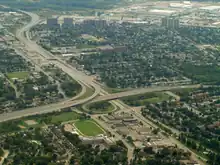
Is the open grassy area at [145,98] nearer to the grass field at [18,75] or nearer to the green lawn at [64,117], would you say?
the green lawn at [64,117]

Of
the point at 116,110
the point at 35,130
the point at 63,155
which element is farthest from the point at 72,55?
the point at 63,155

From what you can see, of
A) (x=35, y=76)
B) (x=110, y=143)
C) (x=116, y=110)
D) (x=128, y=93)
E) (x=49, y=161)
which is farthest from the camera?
(x=35, y=76)

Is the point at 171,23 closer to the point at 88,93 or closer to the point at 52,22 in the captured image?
the point at 52,22

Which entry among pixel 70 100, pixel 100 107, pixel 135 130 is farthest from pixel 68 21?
pixel 135 130

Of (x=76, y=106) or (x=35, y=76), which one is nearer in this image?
(x=76, y=106)

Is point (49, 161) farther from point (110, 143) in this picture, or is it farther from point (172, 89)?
point (172, 89)

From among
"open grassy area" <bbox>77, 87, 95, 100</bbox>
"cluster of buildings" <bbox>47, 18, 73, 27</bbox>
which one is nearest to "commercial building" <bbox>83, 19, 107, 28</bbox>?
"cluster of buildings" <bbox>47, 18, 73, 27</bbox>

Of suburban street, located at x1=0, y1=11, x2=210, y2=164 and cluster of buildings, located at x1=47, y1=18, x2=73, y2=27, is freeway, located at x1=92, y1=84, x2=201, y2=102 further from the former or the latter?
cluster of buildings, located at x1=47, y1=18, x2=73, y2=27
